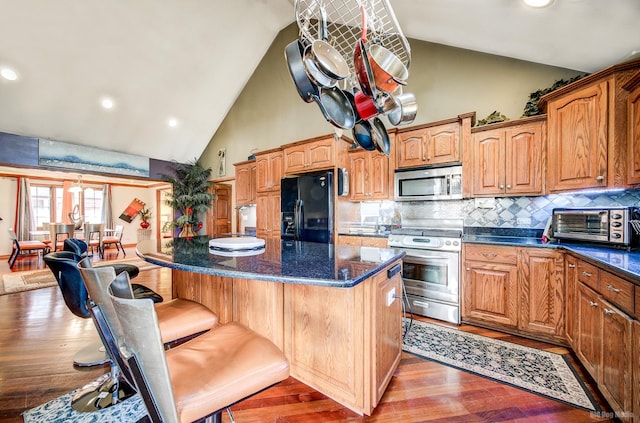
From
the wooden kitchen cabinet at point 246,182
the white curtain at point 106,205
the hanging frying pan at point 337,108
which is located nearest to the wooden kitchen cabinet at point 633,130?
the hanging frying pan at point 337,108

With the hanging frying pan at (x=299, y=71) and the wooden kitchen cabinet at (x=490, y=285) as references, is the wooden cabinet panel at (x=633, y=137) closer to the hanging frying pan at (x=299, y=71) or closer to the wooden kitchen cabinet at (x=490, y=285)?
the wooden kitchen cabinet at (x=490, y=285)

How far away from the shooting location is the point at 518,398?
1.52 meters

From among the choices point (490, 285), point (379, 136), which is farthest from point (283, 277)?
point (490, 285)

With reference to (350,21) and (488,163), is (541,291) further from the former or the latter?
(350,21)

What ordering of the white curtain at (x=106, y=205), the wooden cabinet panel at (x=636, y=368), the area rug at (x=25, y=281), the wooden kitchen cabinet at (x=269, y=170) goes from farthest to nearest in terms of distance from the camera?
1. the white curtain at (x=106, y=205)
2. the wooden kitchen cabinet at (x=269, y=170)
3. the area rug at (x=25, y=281)
4. the wooden cabinet panel at (x=636, y=368)

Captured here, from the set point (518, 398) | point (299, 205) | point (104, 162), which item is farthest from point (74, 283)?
point (104, 162)

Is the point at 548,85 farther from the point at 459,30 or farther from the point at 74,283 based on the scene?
the point at 74,283

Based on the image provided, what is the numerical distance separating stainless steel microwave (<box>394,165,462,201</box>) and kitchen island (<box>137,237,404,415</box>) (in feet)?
5.19

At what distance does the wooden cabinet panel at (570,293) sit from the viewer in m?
1.91

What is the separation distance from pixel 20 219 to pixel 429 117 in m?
10.1

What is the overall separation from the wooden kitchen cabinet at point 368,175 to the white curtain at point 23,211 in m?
8.92

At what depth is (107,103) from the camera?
4.51 m

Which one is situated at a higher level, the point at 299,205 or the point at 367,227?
the point at 299,205

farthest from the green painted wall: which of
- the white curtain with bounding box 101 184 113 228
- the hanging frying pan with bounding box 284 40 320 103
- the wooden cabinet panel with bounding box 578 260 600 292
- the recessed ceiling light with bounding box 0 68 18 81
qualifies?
the white curtain with bounding box 101 184 113 228
